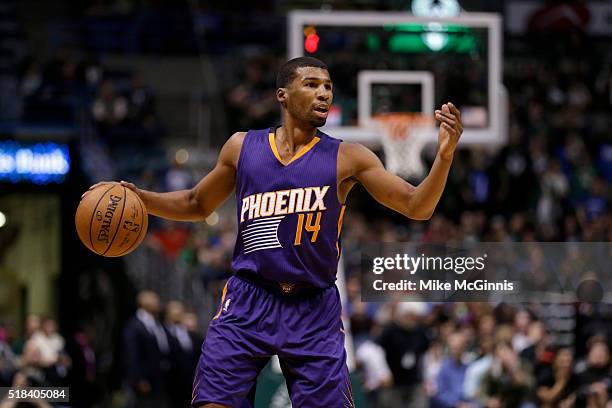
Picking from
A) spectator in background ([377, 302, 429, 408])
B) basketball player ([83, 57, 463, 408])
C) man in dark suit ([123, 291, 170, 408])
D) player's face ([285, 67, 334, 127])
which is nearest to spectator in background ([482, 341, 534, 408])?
spectator in background ([377, 302, 429, 408])

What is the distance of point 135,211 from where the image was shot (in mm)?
5738

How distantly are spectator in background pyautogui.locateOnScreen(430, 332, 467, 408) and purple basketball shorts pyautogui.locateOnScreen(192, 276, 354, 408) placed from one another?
19.4 feet

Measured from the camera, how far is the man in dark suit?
492 inches

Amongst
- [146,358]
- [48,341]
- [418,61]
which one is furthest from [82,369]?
[418,61]

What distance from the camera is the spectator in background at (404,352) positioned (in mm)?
11891

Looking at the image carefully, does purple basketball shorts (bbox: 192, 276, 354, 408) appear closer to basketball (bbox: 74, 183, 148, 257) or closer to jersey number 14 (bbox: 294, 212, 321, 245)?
jersey number 14 (bbox: 294, 212, 321, 245)

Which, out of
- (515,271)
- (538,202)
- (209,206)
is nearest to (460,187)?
(538,202)

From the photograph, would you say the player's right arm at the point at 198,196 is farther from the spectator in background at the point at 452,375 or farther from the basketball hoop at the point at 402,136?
the spectator in background at the point at 452,375

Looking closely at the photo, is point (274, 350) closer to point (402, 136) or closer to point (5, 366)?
point (5, 366)

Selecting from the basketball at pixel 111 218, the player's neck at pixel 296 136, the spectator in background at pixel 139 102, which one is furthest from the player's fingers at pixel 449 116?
the spectator in background at pixel 139 102

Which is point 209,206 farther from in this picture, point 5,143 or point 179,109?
point 179,109

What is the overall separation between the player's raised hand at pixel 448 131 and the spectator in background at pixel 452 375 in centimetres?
631

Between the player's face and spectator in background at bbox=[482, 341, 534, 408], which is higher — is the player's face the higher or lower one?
the higher one

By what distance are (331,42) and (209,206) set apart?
18.0 feet
